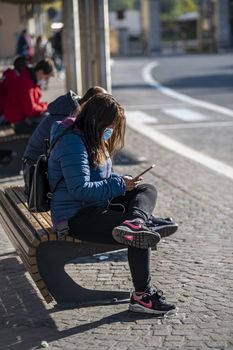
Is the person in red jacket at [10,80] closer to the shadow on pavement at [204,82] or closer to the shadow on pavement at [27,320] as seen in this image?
the shadow on pavement at [27,320]

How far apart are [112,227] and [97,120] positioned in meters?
0.70

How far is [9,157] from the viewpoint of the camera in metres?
11.5

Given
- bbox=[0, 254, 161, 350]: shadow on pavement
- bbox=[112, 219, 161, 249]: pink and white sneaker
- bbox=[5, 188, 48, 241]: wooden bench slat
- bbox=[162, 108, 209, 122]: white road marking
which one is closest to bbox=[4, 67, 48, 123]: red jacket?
bbox=[5, 188, 48, 241]: wooden bench slat

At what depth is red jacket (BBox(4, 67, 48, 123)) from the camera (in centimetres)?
1068

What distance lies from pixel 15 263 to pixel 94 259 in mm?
643

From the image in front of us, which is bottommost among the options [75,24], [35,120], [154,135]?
[154,135]

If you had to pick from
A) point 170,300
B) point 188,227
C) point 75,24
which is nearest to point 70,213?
point 170,300

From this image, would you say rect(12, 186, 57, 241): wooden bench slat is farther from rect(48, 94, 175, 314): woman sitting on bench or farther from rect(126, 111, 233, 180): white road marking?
rect(126, 111, 233, 180): white road marking

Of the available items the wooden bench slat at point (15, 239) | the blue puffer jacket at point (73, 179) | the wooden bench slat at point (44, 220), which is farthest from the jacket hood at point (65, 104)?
the blue puffer jacket at point (73, 179)

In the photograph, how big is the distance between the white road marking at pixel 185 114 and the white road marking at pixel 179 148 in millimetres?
857

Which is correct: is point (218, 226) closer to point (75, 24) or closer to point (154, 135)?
point (75, 24)

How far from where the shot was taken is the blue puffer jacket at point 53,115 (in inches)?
265

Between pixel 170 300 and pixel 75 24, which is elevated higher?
pixel 75 24

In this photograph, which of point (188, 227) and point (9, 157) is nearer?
point (188, 227)
